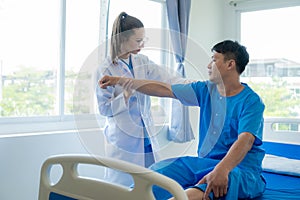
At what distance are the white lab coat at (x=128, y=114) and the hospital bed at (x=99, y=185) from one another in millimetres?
380

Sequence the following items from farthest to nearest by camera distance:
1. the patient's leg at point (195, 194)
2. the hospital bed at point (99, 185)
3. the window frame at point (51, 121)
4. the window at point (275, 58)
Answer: the window at point (275, 58) < the window frame at point (51, 121) < the patient's leg at point (195, 194) < the hospital bed at point (99, 185)

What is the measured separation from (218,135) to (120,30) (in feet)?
2.13

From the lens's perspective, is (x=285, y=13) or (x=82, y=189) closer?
(x=82, y=189)

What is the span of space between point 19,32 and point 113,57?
933mm

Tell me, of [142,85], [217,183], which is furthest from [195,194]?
[142,85]

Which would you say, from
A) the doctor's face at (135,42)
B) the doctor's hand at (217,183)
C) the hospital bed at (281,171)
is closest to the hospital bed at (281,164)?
the hospital bed at (281,171)

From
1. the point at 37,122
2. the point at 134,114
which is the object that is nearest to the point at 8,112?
the point at 37,122

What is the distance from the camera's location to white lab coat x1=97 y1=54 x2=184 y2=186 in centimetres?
165

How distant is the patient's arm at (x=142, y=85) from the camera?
156 centimetres

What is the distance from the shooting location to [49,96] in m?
2.47

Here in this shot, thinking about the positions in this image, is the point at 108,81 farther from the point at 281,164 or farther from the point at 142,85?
the point at 281,164

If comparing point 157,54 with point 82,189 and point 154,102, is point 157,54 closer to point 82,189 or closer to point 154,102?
point 154,102

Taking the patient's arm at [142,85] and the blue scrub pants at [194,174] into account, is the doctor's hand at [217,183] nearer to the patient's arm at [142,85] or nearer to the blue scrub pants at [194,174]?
the blue scrub pants at [194,174]

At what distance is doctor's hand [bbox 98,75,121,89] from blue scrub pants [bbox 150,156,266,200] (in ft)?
1.30
